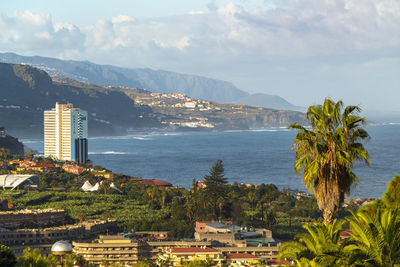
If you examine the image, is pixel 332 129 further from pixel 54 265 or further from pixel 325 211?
pixel 54 265

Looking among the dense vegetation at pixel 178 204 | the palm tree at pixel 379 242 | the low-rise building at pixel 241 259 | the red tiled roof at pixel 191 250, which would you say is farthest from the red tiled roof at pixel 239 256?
the palm tree at pixel 379 242

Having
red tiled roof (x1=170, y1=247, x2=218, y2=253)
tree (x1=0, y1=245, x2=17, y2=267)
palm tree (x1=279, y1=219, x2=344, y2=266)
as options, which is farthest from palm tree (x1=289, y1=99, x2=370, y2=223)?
red tiled roof (x1=170, y1=247, x2=218, y2=253)

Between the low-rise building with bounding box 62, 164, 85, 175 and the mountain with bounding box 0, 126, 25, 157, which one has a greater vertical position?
the mountain with bounding box 0, 126, 25, 157

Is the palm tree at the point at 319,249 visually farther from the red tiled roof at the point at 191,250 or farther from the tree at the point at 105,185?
the tree at the point at 105,185

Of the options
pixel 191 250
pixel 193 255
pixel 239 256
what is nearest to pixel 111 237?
pixel 191 250

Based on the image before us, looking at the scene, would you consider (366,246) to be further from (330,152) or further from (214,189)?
(214,189)

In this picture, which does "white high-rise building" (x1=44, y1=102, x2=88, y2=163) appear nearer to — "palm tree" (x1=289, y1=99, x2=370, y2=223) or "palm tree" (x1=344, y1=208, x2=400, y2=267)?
"palm tree" (x1=289, y1=99, x2=370, y2=223)
